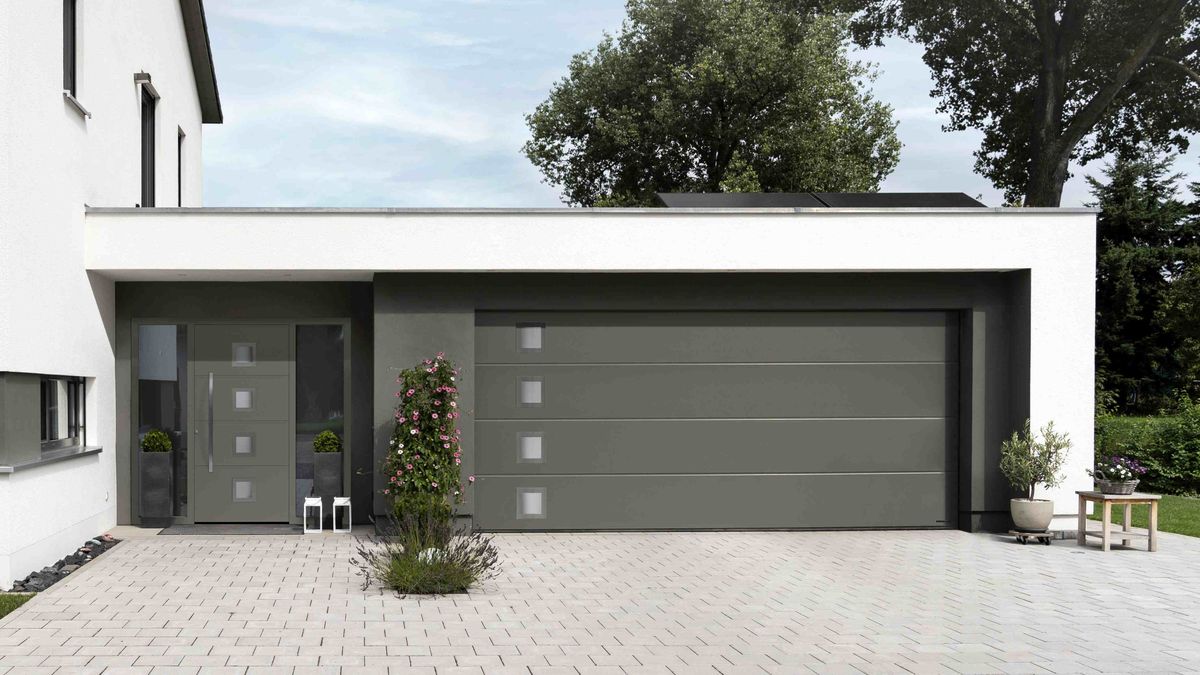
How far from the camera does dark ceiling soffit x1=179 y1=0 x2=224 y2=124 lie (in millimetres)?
16109

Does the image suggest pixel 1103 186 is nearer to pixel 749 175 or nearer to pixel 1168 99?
pixel 1168 99

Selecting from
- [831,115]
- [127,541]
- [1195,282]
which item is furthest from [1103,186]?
[127,541]

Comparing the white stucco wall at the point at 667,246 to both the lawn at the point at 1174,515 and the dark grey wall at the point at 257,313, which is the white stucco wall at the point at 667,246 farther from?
the lawn at the point at 1174,515

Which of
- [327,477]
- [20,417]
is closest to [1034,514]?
[327,477]

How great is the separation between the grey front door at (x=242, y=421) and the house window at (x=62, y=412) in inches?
49.5

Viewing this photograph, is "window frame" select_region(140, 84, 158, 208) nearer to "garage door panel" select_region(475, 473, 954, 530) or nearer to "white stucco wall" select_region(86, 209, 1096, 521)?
"white stucco wall" select_region(86, 209, 1096, 521)

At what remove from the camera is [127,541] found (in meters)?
10.6

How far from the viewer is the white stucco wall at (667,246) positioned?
10.7 m

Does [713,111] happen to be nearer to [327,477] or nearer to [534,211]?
[534,211]

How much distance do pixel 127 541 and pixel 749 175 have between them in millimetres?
16885

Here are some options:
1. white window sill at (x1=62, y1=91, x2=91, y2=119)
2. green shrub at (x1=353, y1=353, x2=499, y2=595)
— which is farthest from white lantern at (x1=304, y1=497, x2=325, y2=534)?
white window sill at (x1=62, y1=91, x2=91, y2=119)

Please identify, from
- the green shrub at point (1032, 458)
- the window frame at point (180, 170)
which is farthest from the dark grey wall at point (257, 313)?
the green shrub at point (1032, 458)

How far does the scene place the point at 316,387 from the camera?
38.8 feet

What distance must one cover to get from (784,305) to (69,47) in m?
7.43
